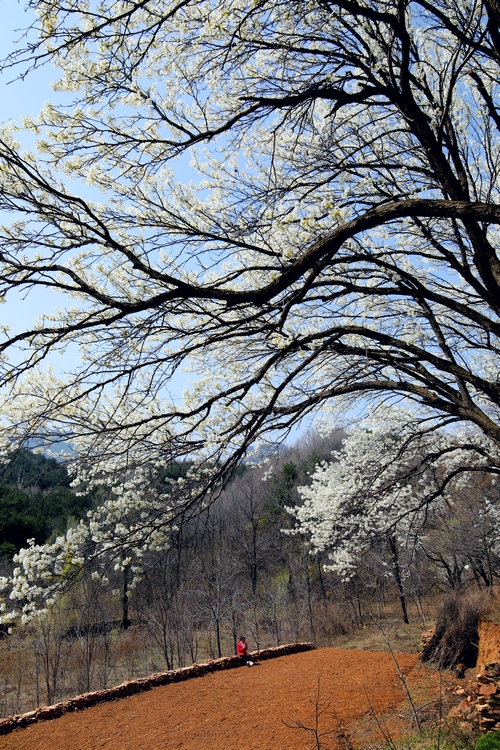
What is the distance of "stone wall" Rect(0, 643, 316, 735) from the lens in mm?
10703

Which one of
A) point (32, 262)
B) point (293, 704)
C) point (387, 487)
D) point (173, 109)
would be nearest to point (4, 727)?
point (293, 704)

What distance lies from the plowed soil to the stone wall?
260 mm

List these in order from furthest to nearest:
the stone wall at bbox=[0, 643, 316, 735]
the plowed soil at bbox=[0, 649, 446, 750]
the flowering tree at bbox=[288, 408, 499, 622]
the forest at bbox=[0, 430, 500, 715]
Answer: the forest at bbox=[0, 430, 500, 715] < the stone wall at bbox=[0, 643, 316, 735] < the plowed soil at bbox=[0, 649, 446, 750] < the flowering tree at bbox=[288, 408, 499, 622]

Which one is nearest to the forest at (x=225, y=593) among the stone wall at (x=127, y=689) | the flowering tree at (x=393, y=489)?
the flowering tree at (x=393, y=489)

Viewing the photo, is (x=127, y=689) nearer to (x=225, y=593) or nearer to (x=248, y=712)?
(x=248, y=712)

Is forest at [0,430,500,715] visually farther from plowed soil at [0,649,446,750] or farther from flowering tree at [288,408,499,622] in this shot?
plowed soil at [0,649,446,750]

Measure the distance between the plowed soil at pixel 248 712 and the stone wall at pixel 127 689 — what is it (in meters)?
0.26

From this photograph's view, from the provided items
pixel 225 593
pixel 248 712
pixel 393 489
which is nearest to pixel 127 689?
pixel 248 712

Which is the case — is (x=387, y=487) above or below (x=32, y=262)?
below

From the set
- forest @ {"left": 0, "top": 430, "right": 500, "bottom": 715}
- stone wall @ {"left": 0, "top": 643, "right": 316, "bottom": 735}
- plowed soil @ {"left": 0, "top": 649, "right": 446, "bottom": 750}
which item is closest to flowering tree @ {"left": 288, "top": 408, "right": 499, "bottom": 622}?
forest @ {"left": 0, "top": 430, "right": 500, "bottom": 715}

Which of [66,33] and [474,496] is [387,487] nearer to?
[66,33]

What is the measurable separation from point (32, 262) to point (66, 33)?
5.00ft

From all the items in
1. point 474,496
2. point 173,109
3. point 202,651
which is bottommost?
point 202,651

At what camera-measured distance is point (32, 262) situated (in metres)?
3.54
